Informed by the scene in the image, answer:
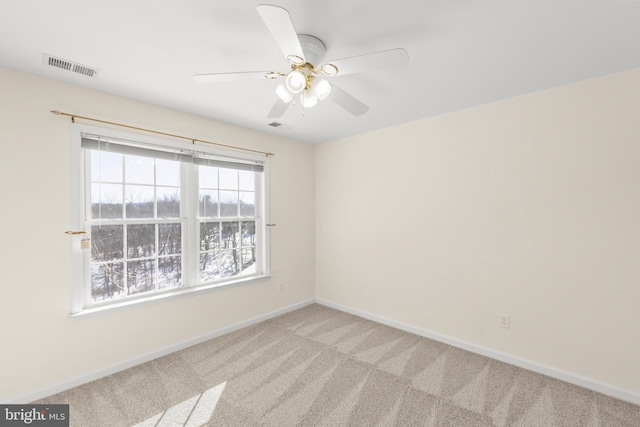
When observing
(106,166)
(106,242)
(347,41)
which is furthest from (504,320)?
(106,166)

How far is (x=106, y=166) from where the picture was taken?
96.7 inches

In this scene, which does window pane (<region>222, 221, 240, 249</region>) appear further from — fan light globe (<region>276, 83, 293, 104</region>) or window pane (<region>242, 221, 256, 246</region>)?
fan light globe (<region>276, 83, 293, 104</region>)

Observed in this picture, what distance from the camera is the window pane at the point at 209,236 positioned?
3.08 m

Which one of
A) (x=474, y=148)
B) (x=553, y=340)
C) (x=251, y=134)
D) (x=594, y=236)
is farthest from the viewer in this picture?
(x=251, y=134)

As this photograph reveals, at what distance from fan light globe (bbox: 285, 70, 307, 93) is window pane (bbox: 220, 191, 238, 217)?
199 cm

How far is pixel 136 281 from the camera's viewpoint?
264 cm

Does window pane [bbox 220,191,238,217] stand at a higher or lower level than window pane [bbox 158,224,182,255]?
higher

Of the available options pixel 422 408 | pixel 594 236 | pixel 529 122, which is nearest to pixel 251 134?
pixel 529 122

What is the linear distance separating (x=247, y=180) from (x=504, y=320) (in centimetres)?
316

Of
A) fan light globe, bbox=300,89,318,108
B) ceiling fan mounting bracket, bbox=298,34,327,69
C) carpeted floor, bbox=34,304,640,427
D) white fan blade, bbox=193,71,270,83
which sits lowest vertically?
carpeted floor, bbox=34,304,640,427

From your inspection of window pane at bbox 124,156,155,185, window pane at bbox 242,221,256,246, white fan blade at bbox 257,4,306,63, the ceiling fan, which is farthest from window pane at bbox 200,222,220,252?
white fan blade at bbox 257,4,306,63

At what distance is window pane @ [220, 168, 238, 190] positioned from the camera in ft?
10.6

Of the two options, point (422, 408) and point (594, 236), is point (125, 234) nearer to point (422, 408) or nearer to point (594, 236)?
point (422, 408)

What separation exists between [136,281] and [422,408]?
270 centimetres
